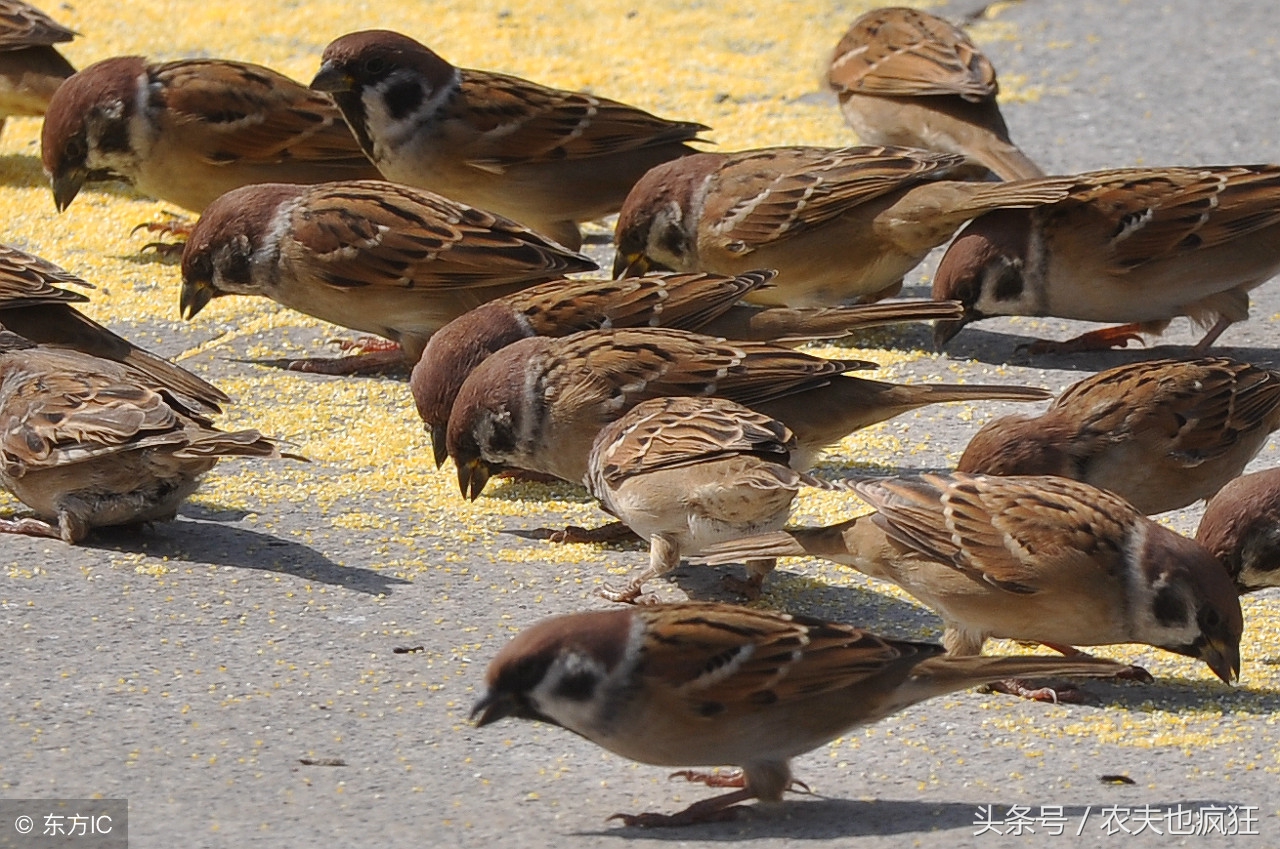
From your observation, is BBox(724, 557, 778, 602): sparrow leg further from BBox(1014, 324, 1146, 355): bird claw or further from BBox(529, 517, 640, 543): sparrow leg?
BBox(1014, 324, 1146, 355): bird claw

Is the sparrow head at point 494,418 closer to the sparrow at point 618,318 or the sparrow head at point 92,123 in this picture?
the sparrow at point 618,318

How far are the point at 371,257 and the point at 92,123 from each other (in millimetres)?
1790

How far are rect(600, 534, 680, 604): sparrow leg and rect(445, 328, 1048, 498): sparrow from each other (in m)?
0.67

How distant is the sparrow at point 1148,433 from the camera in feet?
18.0

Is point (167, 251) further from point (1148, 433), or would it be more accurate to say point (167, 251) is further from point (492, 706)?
point (492, 706)

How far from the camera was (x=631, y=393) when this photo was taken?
5.71 meters

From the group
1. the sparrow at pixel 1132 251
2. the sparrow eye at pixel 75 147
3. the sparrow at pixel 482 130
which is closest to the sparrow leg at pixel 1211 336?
the sparrow at pixel 1132 251

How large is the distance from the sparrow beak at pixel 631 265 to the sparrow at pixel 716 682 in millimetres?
3654

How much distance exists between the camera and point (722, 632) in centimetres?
391

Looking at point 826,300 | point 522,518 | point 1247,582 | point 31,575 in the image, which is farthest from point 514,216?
point 1247,582

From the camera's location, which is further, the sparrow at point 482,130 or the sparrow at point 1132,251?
the sparrow at point 482,130

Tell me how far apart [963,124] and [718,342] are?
124 inches

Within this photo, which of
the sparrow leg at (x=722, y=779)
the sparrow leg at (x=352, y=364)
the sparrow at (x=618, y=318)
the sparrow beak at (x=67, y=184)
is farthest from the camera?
the sparrow beak at (x=67, y=184)

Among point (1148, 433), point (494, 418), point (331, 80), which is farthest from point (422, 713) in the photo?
point (331, 80)
